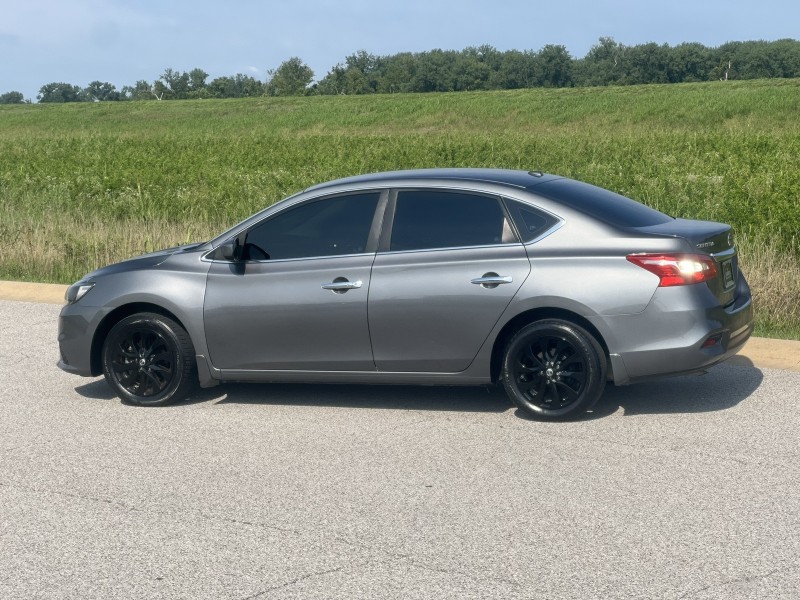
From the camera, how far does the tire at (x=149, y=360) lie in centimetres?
800

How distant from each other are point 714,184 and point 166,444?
11829 millimetres

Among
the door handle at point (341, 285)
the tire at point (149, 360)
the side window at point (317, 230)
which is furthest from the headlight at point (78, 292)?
the door handle at point (341, 285)

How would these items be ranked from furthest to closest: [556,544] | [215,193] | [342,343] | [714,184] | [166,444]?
[215,193], [714,184], [342,343], [166,444], [556,544]

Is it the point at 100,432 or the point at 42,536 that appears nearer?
the point at 42,536

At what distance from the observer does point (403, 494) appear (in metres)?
5.91

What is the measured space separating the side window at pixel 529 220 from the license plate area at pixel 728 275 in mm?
1102

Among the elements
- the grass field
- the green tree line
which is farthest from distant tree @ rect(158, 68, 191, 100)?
the grass field

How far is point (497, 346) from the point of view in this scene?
730cm

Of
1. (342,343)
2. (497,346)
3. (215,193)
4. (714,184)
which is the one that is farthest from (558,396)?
(215,193)

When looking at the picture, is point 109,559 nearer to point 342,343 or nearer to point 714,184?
point 342,343

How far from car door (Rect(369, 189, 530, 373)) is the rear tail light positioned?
2.33ft

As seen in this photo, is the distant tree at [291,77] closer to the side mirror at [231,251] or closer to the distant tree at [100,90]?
the distant tree at [100,90]

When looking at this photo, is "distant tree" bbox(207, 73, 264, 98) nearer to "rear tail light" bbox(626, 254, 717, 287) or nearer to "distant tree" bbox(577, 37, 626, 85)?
"distant tree" bbox(577, 37, 626, 85)

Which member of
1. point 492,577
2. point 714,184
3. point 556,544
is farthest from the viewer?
point 714,184
